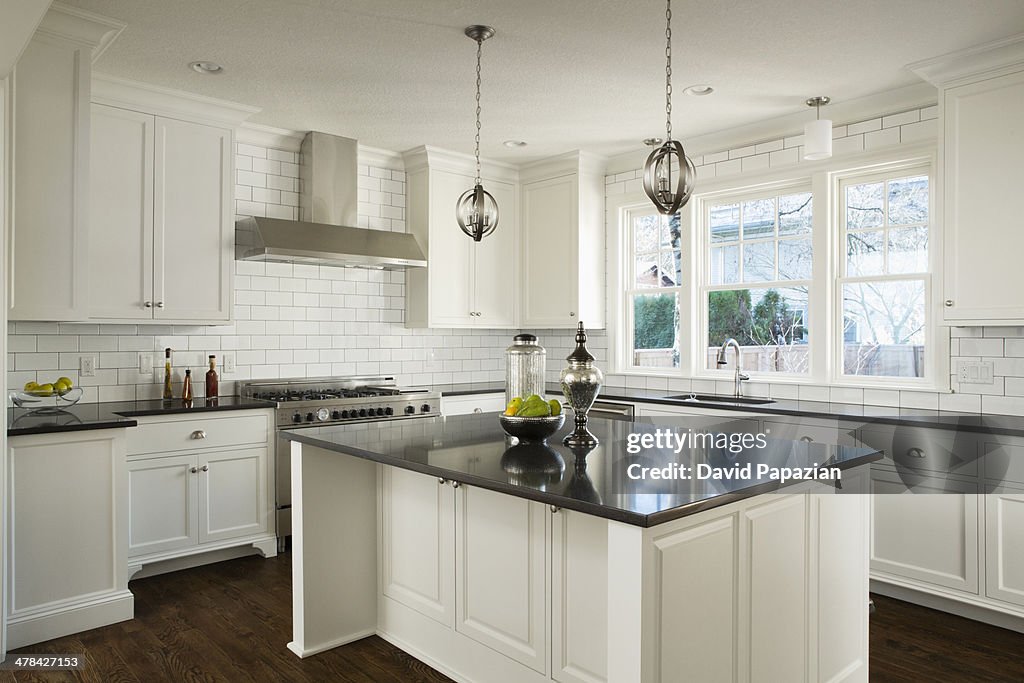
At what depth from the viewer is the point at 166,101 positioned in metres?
4.07

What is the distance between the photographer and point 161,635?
10.5 feet

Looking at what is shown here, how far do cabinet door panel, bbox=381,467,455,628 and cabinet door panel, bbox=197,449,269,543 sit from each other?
4.67ft

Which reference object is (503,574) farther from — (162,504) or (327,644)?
(162,504)

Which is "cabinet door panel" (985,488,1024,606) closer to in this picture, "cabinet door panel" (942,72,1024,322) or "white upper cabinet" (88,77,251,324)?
"cabinet door panel" (942,72,1024,322)

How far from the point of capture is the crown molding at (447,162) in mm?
5289

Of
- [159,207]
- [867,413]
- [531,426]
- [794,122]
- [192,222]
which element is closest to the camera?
[531,426]

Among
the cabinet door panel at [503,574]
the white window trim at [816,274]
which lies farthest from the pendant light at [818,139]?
the cabinet door panel at [503,574]

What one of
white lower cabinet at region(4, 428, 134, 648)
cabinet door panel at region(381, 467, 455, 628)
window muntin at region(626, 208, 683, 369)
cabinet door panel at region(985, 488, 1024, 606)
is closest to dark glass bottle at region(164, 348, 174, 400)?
white lower cabinet at region(4, 428, 134, 648)

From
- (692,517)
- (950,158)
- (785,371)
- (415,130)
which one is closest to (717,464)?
(692,517)

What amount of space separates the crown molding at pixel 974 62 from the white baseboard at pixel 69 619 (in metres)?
4.57

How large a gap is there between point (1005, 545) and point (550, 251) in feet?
11.4

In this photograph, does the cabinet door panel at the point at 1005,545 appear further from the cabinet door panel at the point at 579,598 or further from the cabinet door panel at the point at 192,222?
the cabinet door panel at the point at 192,222

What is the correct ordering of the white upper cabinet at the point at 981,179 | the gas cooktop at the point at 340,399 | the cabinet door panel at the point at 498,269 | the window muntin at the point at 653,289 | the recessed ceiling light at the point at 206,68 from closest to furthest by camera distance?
1. the white upper cabinet at the point at 981,179
2. the recessed ceiling light at the point at 206,68
3. the gas cooktop at the point at 340,399
4. the window muntin at the point at 653,289
5. the cabinet door panel at the point at 498,269

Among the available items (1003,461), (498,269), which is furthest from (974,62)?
(498,269)
